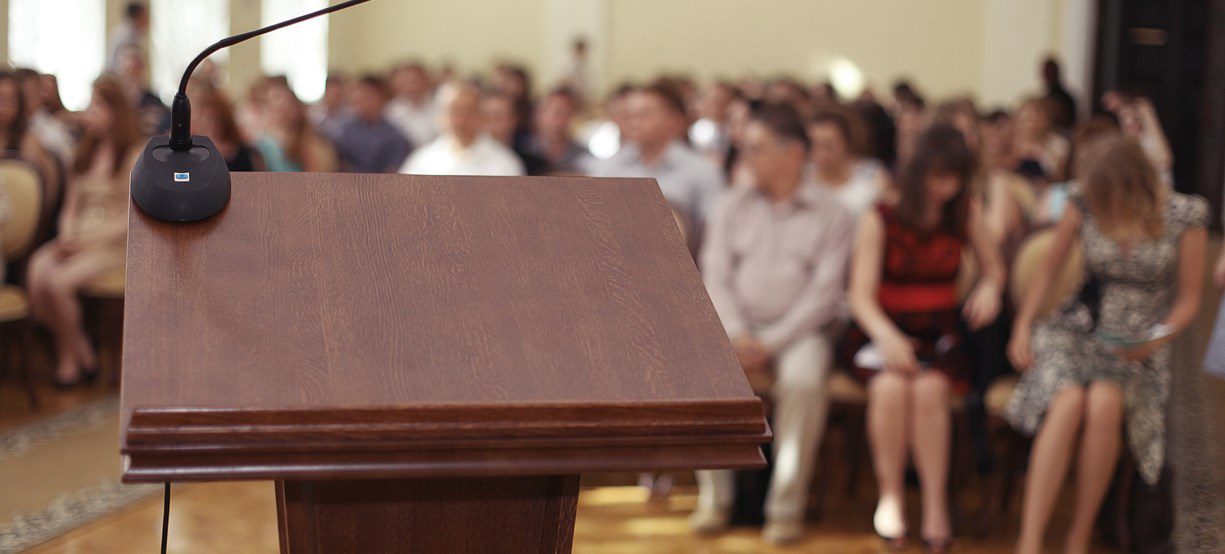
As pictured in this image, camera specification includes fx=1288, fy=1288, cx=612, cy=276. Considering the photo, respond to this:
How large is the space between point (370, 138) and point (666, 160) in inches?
119

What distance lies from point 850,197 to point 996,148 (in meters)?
1.90

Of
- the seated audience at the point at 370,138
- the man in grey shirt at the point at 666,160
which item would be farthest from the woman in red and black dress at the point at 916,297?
the seated audience at the point at 370,138

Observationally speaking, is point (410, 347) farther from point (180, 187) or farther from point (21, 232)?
point (21, 232)

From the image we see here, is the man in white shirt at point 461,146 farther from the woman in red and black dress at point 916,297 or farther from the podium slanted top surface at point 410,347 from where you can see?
the podium slanted top surface at point 410,347

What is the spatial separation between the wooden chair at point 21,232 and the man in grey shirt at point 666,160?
2335 millimetres

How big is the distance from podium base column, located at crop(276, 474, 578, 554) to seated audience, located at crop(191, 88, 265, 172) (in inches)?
162

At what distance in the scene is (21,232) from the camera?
511 cm

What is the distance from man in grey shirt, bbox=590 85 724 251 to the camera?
5254 mm

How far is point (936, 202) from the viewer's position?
381 centimetres

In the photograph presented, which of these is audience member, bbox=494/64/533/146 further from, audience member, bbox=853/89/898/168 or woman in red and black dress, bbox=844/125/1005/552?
woman in red and black dress, bbox=844/125/1005/552

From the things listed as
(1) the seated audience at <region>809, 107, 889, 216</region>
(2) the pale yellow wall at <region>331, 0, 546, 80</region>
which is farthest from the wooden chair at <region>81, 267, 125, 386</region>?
(2) the pale yellow wall at <region>331, 0, 546, 80</region>

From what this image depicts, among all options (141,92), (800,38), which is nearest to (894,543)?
(141,92)

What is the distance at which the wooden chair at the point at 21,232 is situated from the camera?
4797 mm

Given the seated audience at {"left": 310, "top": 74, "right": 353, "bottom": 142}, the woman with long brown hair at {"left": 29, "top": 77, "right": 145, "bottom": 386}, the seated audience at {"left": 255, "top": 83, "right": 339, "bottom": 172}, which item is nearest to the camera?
the woman with long brown hair at {"left": 29, "top": 77, "right": 145, "bottom": 386}
